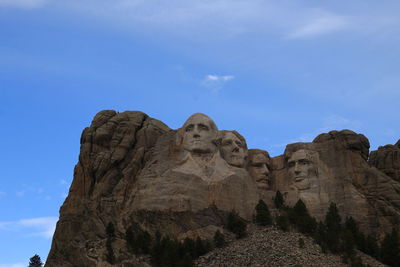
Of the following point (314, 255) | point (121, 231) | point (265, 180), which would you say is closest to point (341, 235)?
point (314, 255)

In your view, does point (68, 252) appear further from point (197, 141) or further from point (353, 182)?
point (353, 182)

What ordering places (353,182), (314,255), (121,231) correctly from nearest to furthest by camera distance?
(314,255), (121,231), (353,182)

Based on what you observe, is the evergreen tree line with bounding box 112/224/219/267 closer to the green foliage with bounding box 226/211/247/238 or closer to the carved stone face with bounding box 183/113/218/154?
the green foliage with bounding box 226/211/247/238

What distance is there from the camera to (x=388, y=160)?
141 feet

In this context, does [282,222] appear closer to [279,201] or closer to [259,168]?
[279,201]

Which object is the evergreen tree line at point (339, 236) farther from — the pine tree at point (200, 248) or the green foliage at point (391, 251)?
the pine tree at point (200, 248)

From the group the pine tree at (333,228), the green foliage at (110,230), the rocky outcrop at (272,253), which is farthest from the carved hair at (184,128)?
the pine tree at (333,228)

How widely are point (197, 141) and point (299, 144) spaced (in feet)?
15.7

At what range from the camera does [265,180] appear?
139 feet

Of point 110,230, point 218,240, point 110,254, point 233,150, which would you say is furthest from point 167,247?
point 233,150

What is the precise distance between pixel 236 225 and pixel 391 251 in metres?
6.04

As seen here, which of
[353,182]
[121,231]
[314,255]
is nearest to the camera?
[314,255]

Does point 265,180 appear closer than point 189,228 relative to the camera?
No

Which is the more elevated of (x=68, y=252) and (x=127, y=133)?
(x=127, y=133)
